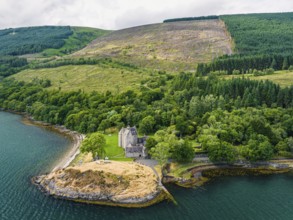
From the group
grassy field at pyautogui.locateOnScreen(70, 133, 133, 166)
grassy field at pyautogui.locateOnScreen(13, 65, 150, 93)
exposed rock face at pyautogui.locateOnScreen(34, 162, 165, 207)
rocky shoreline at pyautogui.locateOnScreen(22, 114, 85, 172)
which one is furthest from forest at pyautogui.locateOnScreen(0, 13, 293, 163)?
grassy field at pyautogui.locateOnScreen(13, 65, 150, 93)

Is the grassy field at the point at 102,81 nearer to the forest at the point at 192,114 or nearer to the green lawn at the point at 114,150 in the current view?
the forest at the point at 192,114

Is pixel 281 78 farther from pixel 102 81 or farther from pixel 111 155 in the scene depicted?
pixel 111 155

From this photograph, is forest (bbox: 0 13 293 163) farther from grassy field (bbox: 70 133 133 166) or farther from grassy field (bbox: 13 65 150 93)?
grassy field (bbox: 13 65 150 93)

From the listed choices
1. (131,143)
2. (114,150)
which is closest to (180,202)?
(131,143)

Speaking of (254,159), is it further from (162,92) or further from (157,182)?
(162,92)

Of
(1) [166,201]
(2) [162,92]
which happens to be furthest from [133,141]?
(2) [162,92]

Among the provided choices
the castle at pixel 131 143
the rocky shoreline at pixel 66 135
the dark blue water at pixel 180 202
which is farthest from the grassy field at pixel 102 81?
the dark blue water at pixel 180 202

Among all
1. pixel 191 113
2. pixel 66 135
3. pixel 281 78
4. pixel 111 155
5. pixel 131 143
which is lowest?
pixel 111 155
